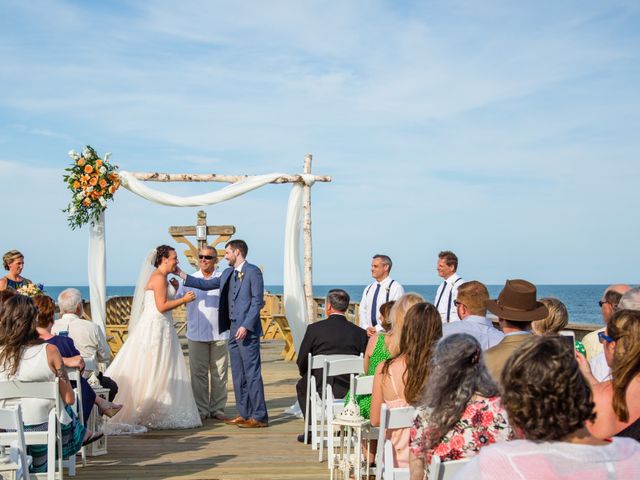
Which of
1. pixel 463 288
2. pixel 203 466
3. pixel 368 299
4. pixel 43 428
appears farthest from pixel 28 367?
pixel 368 299

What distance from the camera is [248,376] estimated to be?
777cm

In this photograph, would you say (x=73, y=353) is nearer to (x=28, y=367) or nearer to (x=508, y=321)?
(x=28, y=367)

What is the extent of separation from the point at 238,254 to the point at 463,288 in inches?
132

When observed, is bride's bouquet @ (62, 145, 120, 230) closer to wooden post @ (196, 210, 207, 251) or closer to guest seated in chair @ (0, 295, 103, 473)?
guest seated in chair @ (0, 295, 103, 473)

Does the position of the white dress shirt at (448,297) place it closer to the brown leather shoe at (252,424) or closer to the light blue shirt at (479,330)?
the brown leather shoe at (252,424)

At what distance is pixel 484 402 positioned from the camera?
3.36 metres

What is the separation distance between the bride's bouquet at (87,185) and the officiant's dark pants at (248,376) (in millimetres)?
2262

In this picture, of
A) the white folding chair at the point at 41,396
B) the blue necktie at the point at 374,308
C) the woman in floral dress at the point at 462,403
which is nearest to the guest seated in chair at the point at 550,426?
the woman in floral dress at the point at 462,403

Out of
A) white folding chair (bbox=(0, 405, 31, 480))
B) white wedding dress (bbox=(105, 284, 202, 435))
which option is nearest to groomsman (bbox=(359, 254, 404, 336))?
white wedding dress (bbox=(105, 284, 202, 435))

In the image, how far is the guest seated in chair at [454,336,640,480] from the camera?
2.16 meters

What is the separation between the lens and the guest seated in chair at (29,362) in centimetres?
474

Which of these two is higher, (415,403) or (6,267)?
(6,267)

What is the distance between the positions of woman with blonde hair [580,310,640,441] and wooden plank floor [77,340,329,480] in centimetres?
294

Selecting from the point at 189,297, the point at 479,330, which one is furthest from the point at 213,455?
the point at 479,330
